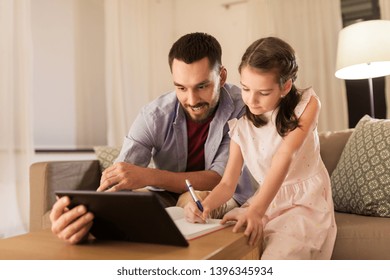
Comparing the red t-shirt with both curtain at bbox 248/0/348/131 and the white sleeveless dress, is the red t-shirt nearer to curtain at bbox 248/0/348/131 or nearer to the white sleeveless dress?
the white sleeveless dress

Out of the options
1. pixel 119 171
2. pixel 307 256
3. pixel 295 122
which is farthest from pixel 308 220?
pixel 119 171

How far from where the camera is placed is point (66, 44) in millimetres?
2773

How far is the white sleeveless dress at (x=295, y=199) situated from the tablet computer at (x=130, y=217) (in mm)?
298

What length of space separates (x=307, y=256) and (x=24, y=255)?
0.62 meters

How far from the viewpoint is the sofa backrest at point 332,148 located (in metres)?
1.58

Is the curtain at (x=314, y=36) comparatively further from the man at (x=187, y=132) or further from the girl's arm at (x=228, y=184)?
the girl's arm at (x=228, y=184)

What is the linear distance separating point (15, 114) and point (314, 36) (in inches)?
94.2

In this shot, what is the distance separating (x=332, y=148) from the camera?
161 cm

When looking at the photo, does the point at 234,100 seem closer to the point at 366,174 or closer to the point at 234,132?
the point at 234,132

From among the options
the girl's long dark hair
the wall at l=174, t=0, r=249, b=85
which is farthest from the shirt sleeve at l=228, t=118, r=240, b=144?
the wall at l=174, t=0, r=249, b=85

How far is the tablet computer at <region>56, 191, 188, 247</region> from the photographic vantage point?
0.57 m

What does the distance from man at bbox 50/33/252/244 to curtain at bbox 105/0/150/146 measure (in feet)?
5.51

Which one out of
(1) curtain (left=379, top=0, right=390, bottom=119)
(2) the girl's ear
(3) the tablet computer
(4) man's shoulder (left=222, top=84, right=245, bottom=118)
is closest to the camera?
(3) the tablet computer
